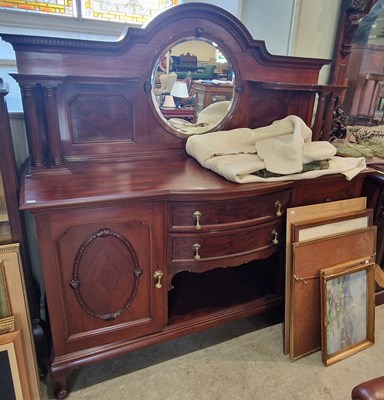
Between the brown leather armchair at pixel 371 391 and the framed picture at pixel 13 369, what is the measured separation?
1029mm

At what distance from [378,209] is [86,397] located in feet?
5.27

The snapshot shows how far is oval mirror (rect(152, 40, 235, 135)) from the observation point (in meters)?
1.43

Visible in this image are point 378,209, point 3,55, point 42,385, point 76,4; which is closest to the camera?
point 42,385

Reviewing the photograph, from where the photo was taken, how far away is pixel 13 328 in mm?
1126

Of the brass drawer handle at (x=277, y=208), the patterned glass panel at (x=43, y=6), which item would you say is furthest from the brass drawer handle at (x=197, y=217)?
the patterned glass panel at (x=43, y=6)

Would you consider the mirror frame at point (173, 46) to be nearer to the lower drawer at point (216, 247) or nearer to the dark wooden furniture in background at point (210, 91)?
Answer: the dark wooden furniture in background at point (210, 91)

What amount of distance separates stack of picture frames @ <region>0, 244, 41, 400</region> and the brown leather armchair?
1.03 meters

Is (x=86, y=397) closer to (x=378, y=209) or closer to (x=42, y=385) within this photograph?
(x=42, y=385)

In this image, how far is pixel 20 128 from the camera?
137 centimetres

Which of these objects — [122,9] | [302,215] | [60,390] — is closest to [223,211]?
[302,215]

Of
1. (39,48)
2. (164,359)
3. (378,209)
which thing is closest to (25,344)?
(164,359)

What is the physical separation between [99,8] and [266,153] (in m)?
1.54

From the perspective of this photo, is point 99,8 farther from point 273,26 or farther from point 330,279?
point 330,279

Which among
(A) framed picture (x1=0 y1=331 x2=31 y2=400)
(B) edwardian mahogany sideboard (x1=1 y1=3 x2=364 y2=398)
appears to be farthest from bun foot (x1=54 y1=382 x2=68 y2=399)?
(A) framed picture (x1=0 y1=331 x2=31 y2=400)
